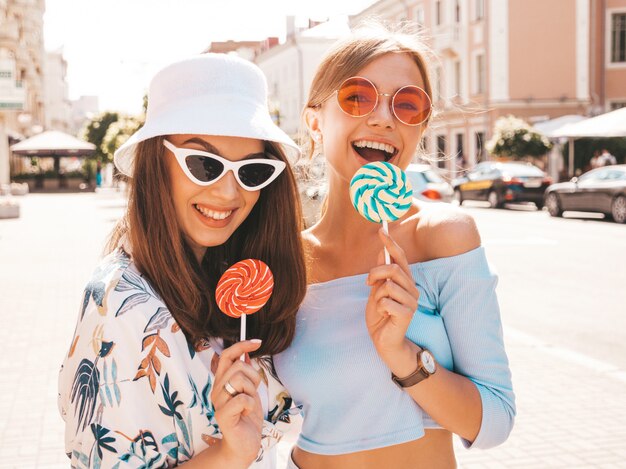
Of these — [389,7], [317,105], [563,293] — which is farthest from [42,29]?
[317,105]

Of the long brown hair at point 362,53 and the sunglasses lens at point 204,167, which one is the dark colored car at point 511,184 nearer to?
the long brown hair at point 362,53

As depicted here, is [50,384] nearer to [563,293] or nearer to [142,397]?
[142,397]

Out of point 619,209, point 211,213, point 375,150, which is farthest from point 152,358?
point 619,209

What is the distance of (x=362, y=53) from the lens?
7.54ft

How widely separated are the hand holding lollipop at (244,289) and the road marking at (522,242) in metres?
12.6

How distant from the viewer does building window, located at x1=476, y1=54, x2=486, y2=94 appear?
3709cm

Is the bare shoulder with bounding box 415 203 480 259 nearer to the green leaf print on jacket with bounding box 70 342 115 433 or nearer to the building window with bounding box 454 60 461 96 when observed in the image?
the green leaf print on jacket with bounding box 70 342 115 433

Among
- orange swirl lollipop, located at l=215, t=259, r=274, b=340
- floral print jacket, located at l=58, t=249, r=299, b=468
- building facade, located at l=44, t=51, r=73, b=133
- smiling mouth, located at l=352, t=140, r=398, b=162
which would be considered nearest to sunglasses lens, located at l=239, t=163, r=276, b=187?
orange swirl lollipop, located at l=215, t=259, r=274, b=340

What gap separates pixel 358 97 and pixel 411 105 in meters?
0.17

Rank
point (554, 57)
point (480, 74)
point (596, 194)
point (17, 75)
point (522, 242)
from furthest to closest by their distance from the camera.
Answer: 1. point (17, 75)
2. point (480, 74)
3. point (554, 57)
4. point (596, 194)
5. point (522, 242)

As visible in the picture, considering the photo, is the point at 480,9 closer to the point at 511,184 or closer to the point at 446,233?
the point at 511,184

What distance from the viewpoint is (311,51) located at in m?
57.6

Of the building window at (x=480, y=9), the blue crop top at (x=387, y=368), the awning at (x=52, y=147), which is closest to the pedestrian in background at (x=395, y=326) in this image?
the blue crop top at (x=387, y=368)

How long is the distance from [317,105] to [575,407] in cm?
386
